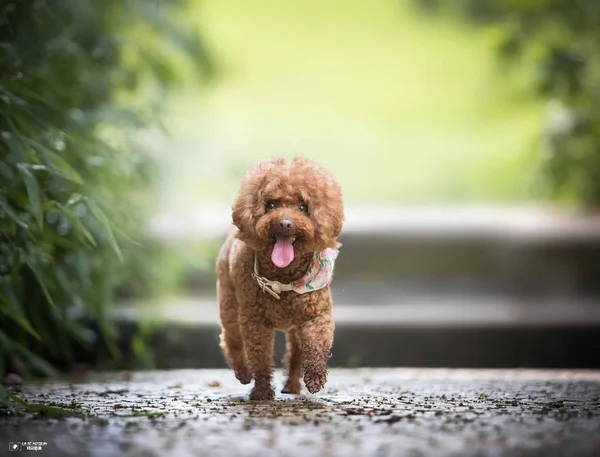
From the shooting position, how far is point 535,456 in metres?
2.56

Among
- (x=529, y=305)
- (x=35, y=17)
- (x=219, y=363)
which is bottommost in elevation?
(x=219, y=363)

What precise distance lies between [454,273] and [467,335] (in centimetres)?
102

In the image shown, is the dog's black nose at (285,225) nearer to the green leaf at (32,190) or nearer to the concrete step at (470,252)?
the green leaf at (32,190)

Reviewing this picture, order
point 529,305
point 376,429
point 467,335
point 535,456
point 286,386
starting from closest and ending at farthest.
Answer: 1. point 535,456
2. point 376,429
3. point 286,386
4. point 467,335
5. point 529,305

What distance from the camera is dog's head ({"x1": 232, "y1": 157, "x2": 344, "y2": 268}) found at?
12.0ft

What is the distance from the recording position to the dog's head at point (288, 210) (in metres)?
3.66

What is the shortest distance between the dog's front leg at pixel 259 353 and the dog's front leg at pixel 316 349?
0.18 meters

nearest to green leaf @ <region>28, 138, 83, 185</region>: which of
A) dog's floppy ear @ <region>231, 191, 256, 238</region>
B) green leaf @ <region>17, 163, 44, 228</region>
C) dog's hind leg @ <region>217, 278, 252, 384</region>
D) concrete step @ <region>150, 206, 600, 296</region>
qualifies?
green leaf @ <region>17, 163, 44, 228</region>

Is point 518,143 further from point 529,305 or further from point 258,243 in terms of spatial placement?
point 258,243

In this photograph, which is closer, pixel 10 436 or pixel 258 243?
pixel 10 436

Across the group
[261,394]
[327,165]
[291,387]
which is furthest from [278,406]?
[327,165]

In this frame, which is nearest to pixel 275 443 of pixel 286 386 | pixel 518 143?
pixel 286 386

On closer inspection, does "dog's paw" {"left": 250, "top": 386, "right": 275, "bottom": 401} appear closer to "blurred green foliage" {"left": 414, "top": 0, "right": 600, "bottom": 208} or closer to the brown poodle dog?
the brown poodle dog

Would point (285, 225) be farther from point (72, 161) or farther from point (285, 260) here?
point (72, 161)
